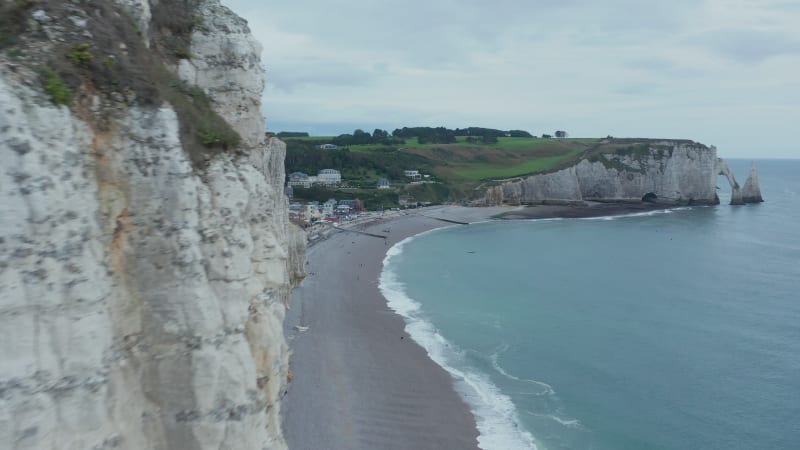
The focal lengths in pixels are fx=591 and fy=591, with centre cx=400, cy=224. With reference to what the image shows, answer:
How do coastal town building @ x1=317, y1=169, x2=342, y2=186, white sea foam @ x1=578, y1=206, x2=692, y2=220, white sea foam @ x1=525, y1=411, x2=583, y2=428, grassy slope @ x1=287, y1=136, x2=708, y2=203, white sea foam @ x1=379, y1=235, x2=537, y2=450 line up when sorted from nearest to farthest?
white sea foam @ x1=379, y1=235, x2=537, y2=450 < white sea foam @ x1=525, y1=411, x2=583, y2=428 < white sea foam @ x1=578, y1=206, x2=692, y2=220 < coastal town building @ x1=317, y1=169, x2=342, y2=186 < grassy slope @ x1=287, y1=136, x2=708, y2=203

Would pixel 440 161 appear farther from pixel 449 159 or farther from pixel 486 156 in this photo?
pixel 486 156

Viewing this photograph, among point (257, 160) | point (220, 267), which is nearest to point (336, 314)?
point (257, 160)

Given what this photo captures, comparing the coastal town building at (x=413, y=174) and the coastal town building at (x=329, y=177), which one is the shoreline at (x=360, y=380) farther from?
the coastal town building at (x=413, y=174)

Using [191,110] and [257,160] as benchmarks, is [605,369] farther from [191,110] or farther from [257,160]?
[191,110]

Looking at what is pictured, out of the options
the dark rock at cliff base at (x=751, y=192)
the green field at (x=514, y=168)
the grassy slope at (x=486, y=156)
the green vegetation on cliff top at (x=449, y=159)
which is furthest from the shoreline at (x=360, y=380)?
the dark rock at cliff base at (x=751, y=192)

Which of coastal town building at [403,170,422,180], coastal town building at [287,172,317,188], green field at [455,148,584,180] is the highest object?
green field at [455,148,584,180]

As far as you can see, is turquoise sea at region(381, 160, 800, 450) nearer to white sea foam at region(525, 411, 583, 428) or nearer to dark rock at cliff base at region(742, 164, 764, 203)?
white sea foam at region(525, 411, 583, 428)

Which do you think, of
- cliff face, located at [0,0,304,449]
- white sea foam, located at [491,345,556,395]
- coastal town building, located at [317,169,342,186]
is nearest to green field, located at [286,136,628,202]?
coastal town building, located at [317,169,342,186]
